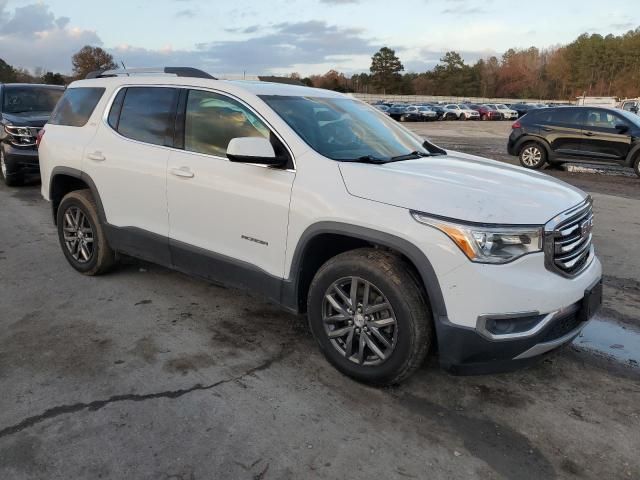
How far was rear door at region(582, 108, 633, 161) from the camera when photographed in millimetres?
12938

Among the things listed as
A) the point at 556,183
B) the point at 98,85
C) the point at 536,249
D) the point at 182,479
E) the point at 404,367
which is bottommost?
the point at 182,479

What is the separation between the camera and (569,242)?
10.4 ft

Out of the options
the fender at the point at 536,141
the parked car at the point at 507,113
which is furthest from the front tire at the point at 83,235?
the parked car at the point at 507,113

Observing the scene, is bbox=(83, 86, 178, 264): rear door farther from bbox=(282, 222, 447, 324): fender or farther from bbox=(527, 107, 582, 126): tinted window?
bbox=(527, 107, 582, 126): tinted window

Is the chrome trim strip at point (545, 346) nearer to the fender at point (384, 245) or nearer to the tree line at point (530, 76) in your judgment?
the fender at point (384, 245)

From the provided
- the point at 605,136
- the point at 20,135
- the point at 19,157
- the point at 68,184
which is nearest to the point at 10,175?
the point at 19,157

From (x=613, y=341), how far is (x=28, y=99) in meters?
10.8

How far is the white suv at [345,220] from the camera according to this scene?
292cm

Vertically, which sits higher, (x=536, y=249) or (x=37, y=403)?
(x=536, y=249)

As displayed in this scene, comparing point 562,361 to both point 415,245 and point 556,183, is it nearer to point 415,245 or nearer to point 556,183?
point 556,183

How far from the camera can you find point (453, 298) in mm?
2918

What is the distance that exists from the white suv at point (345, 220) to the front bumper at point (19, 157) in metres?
5.57

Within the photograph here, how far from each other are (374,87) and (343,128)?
117 meters

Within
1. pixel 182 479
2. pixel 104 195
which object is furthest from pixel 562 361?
pixel 104 195
